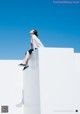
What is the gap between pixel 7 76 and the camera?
15.6m

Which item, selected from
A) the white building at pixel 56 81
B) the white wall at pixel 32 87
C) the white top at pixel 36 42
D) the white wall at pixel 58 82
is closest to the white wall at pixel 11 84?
the white wall at pixel 32 87

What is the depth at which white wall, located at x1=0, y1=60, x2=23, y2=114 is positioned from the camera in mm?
15375

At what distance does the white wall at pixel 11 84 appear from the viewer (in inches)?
605

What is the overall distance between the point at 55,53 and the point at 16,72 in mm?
4420

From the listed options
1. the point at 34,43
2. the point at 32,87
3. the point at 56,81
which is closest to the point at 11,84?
the point at 32,87

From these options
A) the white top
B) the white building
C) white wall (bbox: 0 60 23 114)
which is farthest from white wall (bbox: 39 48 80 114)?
white wall (bbox: 0 60 23 114)

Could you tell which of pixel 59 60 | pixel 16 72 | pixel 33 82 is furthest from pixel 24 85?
pixel 59 60

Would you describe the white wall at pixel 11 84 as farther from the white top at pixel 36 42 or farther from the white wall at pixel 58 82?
the white wall at pixel 58 82

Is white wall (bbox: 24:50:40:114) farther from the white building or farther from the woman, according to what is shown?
the woman

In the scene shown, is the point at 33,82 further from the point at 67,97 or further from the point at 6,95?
the point at 6,95

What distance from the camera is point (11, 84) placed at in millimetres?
15539

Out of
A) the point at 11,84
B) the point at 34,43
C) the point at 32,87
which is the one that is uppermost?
the point at 34,43

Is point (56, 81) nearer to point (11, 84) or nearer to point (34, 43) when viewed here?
point (34, 43)

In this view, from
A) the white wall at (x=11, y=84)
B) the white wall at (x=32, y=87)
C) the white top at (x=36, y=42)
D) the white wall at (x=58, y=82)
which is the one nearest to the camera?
the white wall at (x=58, y=82)
